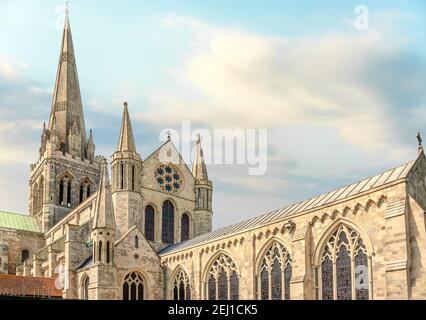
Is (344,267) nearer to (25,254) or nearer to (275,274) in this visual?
(275,274)

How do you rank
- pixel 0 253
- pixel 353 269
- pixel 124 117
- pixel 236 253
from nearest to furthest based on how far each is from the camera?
→ 1. pixel 353 269
2. pixel 236 253
3. pixel 124 117
4. pixel 0 253

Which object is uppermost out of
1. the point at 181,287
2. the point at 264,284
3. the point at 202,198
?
the point at 202,198

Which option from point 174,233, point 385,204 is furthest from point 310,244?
point 174,233

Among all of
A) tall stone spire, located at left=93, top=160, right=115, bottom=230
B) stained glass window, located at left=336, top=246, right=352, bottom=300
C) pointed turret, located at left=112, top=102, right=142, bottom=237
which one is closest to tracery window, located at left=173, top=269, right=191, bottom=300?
tall stone spire, located at left=93, top=160, right=115, bottom=230

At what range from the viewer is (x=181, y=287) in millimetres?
40312

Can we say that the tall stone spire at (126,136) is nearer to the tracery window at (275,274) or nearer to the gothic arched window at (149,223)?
the gothic arched window at (149,223)

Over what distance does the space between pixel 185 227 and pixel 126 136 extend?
10317mm

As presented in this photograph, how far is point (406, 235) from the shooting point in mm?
23625

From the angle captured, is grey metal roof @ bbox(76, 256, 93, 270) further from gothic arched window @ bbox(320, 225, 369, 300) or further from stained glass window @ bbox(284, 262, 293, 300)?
gothic arched window @ bbox(320, 225, 369, 300)

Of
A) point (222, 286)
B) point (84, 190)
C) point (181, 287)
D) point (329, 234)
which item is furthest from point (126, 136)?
point (84, 190)

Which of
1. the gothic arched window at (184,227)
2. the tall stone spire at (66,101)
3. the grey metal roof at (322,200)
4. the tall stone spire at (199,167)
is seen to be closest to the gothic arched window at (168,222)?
the gothic arched window at (184,227)
